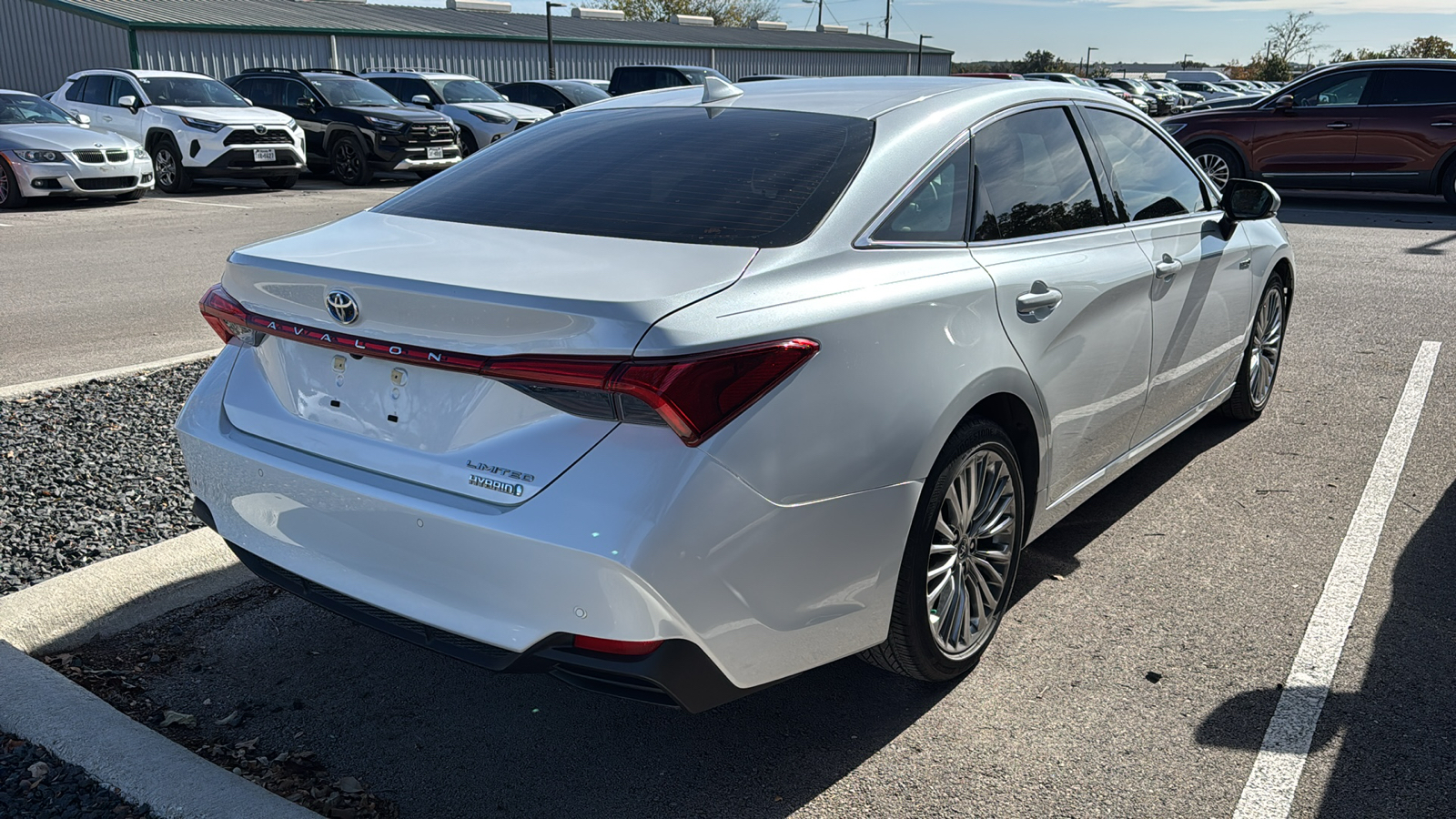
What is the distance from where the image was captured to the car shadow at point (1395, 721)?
273 cm

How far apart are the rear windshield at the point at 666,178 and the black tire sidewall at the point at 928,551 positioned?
68 cm

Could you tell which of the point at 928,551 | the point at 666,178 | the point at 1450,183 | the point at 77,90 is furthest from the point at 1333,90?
the point at 77,90

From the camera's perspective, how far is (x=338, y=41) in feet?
120

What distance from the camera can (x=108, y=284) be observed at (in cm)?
920

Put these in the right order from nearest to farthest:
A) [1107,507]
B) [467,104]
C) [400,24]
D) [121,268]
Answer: [1107,507] → [121,268] → [467,104] → [400,24]

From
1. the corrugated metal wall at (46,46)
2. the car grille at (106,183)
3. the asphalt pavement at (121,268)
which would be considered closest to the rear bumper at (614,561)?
the asphalt pavement at (121,268)

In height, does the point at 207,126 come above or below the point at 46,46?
below

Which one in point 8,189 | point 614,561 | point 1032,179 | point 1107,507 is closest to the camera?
point 614,561

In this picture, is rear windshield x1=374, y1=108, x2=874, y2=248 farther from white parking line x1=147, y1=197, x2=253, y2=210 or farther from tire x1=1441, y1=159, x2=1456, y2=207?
tire x1=1441, y1=159, x2=1456, y2=207

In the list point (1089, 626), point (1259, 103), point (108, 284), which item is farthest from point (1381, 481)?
point (1259, 103)

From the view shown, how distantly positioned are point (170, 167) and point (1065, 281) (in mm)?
16881

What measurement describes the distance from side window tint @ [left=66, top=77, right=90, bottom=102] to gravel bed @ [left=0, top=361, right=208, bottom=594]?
14898mm

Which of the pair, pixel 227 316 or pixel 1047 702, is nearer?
pixel 227 316

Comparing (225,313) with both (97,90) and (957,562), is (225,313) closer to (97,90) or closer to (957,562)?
(957,562)
